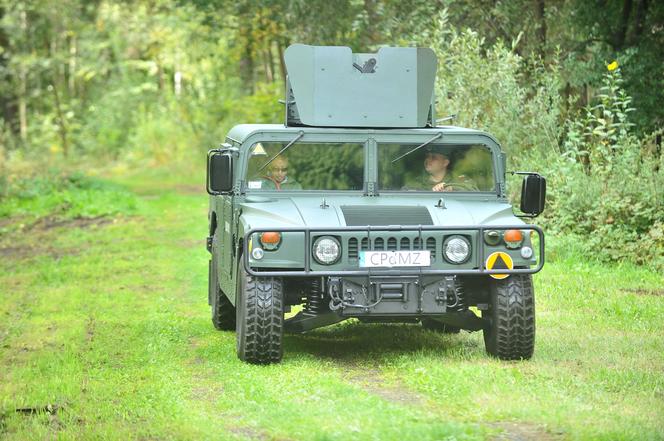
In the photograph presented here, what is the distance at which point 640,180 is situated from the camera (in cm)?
1425

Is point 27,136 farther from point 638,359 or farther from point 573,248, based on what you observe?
point 638,359

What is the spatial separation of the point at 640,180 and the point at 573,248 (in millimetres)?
1092

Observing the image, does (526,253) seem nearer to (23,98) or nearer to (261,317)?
(261,317)

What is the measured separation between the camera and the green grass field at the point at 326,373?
6.95 m

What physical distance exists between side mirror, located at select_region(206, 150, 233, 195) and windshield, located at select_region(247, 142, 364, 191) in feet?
0.64

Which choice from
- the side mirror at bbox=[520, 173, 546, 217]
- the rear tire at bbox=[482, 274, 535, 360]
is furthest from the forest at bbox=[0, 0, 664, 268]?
the rear tire at bbox=[482, 274, 535, 360]

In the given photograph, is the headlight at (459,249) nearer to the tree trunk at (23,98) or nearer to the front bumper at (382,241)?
the front bumper at (382,241)

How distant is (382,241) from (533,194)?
4.57 feet

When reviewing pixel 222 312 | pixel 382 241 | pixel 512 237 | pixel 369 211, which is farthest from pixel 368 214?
pixel 222 312

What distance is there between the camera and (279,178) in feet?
31.4

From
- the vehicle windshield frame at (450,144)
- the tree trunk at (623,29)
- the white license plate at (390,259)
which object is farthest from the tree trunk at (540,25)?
the white license plate at (390,259)

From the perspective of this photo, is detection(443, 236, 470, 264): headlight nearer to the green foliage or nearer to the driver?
the driver

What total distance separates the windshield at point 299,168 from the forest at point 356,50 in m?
5.29

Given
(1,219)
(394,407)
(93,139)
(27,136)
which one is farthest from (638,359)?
(27,136)
